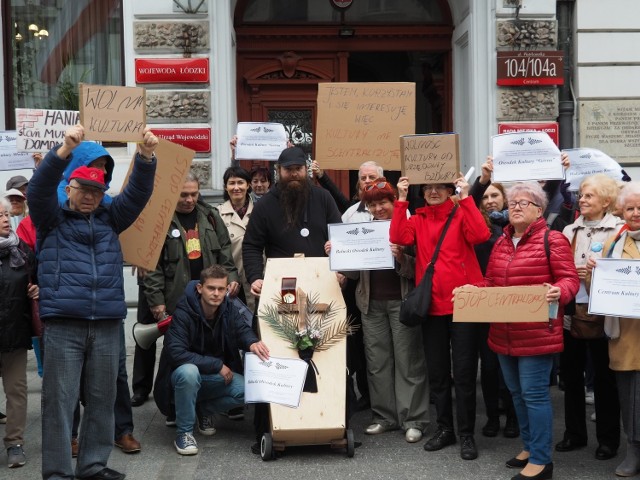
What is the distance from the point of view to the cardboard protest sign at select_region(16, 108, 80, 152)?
7.20m

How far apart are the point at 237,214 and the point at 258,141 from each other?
2.63 ft

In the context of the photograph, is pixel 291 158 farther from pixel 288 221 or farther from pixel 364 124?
pixel 364 124

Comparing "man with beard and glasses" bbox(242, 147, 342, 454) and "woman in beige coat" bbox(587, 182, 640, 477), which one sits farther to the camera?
"man with beard and glasses" bbox(242, 147, 342, 454)

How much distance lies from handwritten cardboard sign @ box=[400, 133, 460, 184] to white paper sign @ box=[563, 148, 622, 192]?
1349mm

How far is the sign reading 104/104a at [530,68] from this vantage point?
981cm

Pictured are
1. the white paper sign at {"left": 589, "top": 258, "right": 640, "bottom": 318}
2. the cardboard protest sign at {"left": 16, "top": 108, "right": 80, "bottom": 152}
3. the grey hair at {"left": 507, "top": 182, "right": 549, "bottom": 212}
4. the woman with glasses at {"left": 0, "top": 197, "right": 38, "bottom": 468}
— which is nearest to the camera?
the white paper sign at {"left": 589, "top": 258, "right": 640, "bottom": 318}

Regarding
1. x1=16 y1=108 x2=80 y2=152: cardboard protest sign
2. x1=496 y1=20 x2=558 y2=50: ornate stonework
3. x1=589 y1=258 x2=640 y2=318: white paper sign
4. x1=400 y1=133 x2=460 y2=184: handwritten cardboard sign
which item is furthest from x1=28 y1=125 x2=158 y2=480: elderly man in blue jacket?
x1=496 y1=20 x2=558 y2=50: ornate stonework

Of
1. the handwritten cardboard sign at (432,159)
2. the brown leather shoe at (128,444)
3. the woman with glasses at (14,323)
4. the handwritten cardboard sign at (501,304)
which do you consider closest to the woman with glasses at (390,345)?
the handwritten cardboard sign at (432,159)

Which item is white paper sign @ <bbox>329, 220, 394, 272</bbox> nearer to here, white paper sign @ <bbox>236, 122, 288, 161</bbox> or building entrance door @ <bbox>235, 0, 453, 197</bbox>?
white paper sign @ <bbox>236, 122, 288, 161</bbox>

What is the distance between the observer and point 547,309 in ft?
17.1

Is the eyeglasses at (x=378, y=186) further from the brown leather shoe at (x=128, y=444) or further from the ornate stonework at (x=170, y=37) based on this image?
the ornate stonework at (x=170, y=37)

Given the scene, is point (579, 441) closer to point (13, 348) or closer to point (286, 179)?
point (286, 179)

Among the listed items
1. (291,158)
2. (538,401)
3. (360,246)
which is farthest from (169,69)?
(538,401)

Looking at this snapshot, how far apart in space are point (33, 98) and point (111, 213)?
5.70m
